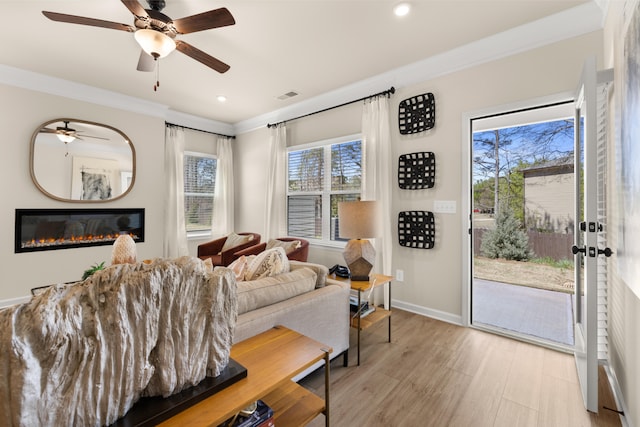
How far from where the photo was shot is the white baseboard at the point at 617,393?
1555 millimetres

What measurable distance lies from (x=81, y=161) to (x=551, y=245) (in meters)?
6.41

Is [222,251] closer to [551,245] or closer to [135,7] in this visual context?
[135,7]

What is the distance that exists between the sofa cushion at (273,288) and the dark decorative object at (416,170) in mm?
1683

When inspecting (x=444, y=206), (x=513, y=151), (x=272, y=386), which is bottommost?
(x=272, y=386)

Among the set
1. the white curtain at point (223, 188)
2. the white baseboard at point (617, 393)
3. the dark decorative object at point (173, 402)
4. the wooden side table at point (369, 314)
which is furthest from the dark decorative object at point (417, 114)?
the white curtain at point (223, 188)

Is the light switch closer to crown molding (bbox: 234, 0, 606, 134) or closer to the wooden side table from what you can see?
the wooden side table

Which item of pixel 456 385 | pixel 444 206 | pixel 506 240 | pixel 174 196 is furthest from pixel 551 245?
pixel 174 196

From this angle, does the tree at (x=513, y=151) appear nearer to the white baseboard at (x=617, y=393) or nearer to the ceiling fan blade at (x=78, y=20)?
the white baseboard at (x=617, y=393)

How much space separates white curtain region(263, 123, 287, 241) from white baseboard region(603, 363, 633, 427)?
367 centimetres

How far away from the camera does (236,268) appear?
2.15 metres

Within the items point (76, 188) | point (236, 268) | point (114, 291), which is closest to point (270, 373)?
point (114, 291)

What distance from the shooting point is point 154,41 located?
206 centimetres

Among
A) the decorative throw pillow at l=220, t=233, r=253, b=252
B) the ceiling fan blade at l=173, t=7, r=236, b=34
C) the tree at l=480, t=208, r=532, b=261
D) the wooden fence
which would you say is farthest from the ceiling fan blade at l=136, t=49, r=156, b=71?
the wooden fence

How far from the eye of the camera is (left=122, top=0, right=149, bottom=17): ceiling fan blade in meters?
1.73
